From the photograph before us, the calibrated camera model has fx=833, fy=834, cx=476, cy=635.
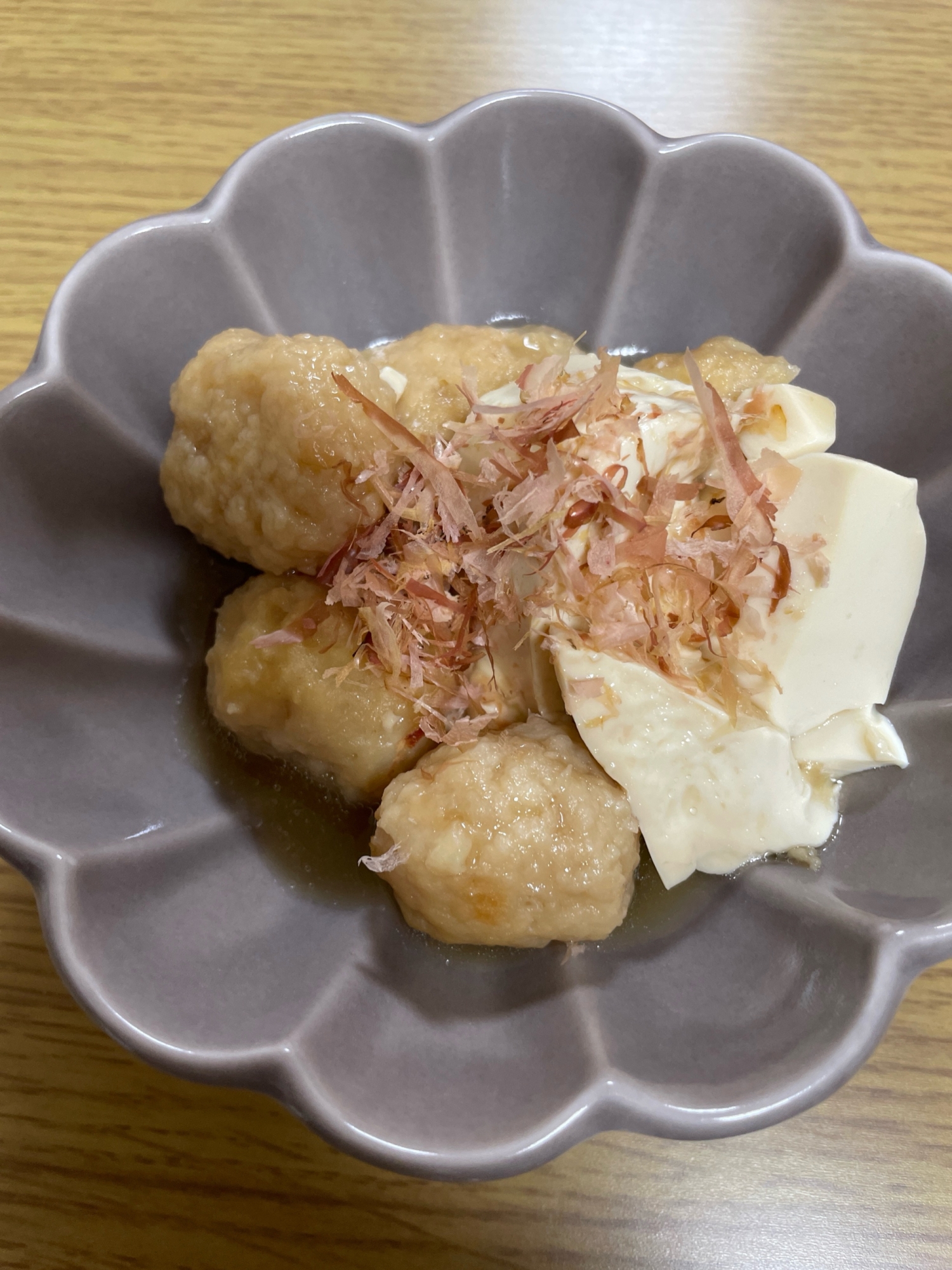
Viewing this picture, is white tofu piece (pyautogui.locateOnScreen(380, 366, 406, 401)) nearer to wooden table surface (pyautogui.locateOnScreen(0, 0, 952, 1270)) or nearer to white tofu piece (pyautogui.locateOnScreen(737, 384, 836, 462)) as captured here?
white tofu piece (pyautogui.locateOnScreen(737, 384, 836, 462))

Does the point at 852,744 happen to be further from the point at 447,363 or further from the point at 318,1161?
the point at 318,1161

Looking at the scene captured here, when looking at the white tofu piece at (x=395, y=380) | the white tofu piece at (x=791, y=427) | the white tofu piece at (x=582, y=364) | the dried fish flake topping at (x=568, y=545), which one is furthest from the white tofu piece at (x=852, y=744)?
the white tofu piece at (x=395, y=380)

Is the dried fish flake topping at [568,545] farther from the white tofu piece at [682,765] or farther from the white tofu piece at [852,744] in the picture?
the white tofu piece at [852,744]

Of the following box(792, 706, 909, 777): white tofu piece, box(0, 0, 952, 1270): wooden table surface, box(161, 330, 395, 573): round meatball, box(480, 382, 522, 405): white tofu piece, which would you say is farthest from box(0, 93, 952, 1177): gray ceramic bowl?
box(480, 382, 522, 405): white tofu piece

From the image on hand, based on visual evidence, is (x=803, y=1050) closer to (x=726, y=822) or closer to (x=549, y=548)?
(x=726, y=822)

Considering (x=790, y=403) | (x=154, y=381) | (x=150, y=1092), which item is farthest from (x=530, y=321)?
(x=150, y=1092)
